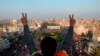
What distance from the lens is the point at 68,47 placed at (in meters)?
3.24

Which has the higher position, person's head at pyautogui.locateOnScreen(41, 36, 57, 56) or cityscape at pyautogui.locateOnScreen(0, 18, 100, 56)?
person's head at pyautogui.locateOnScreen(41, 36, 57, 56)

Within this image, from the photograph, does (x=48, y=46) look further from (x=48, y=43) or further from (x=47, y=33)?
(x=47, y=33)

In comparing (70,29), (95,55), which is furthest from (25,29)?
(95,55)

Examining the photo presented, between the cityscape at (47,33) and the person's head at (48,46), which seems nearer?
the person's head at (48,46)

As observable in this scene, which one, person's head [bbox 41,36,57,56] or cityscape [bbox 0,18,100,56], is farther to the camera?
cityscape [bbox 0,18,100,56]

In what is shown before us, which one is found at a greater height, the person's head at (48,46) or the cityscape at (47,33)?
the person's head at (48,46)

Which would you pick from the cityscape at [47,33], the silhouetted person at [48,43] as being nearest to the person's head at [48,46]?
the silhouetted person at [48,43]

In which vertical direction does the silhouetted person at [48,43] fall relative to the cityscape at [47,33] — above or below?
above

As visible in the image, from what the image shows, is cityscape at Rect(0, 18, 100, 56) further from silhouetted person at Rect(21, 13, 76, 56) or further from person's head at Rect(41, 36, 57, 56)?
person's head at Rect(41, 36, 57, 56)

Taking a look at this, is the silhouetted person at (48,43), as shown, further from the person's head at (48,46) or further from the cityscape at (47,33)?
the cityscape at (47,33)

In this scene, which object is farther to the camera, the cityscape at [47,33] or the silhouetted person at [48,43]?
the cityscape at [47,33]

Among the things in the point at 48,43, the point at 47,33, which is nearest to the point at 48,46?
the point at 48,43

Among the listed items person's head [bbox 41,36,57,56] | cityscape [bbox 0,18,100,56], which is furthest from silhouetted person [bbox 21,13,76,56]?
cityscape [bbox 0,18,100,56]

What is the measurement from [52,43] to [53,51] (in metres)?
0.06
